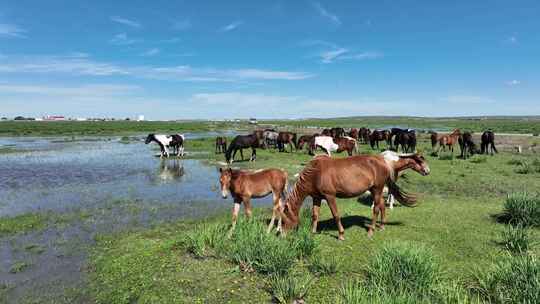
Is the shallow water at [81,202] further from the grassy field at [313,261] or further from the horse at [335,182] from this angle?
the horse at [335,182]

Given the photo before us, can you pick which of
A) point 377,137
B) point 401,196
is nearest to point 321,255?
point 401,196

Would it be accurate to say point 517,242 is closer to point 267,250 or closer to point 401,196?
point 401,196

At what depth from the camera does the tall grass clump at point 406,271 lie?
546 centimetres

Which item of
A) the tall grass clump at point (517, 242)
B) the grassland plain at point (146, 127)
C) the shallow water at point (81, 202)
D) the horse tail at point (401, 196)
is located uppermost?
the grassland plain at point (146, 127)

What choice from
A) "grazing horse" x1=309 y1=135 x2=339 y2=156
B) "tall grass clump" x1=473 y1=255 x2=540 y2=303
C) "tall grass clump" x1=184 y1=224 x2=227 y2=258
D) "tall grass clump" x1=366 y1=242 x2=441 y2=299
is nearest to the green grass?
"tall grass clump" x1=184 y1=224 x2=227 y2=258

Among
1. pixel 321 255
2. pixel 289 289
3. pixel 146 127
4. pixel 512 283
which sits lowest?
pixel 321 255

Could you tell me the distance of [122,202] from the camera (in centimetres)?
1312

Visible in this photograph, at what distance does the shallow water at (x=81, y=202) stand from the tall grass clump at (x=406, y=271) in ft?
19.2

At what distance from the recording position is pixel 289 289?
5453mm

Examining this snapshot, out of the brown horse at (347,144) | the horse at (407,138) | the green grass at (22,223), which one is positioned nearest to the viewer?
the green grass at (22,223)

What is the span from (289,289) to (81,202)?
11.1 metres

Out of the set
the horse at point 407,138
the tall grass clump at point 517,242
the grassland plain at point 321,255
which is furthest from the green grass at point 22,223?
the horse at point 407,138

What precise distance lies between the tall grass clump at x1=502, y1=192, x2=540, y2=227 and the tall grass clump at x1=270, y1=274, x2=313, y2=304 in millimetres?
6940

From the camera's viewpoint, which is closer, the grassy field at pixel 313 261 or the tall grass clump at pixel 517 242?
the grassy field at pixel 313 261
